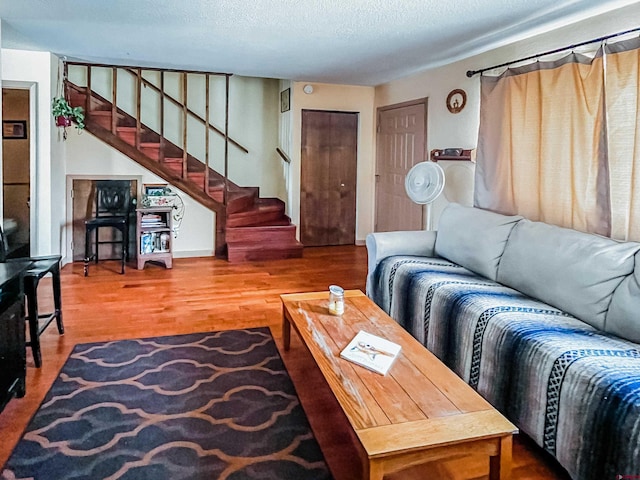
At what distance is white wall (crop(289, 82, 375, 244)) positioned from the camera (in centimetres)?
617

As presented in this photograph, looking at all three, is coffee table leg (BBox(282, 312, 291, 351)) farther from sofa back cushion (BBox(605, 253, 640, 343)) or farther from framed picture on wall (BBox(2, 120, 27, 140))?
framed picture on wall (BBox(2, 120, 27, 140))

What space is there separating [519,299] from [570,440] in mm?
952

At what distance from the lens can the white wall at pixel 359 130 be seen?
20.2 ft

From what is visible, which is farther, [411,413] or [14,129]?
[14,129]

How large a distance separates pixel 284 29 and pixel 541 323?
9.03 feet

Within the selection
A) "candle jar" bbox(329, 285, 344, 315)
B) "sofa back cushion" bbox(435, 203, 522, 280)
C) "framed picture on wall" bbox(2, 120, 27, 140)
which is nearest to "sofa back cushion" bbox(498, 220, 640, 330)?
"sofa back cushion" bbox(435, 203, 522, 280)

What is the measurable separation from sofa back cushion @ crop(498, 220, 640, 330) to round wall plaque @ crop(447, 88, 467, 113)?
183cm

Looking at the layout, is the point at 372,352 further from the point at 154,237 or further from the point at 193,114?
the point at 193,114

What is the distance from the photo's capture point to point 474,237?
339 cm

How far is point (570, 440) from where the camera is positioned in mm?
1849

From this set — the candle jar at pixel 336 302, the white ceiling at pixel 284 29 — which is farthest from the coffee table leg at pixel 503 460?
the white ceiling at pixel 284 29

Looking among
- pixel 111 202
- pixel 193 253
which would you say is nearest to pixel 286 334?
pixel 193 253

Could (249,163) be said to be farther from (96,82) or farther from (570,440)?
(570,440)

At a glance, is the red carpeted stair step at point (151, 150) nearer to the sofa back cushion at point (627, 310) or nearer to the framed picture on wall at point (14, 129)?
the framed picture on wall at point (14, 129)
